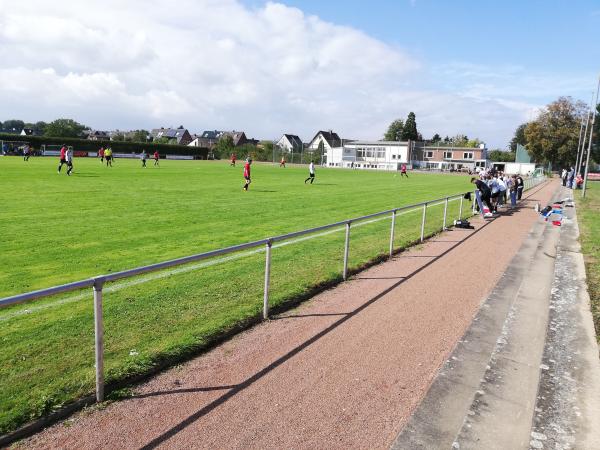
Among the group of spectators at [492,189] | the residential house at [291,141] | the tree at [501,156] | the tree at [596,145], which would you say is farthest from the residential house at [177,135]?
the group of spectators at [492,189]

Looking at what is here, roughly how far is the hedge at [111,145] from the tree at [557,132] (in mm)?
52751

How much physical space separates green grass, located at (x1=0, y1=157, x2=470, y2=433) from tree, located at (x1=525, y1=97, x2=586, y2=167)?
218ft

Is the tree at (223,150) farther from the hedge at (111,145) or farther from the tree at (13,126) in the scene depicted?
the tree at (13,126)

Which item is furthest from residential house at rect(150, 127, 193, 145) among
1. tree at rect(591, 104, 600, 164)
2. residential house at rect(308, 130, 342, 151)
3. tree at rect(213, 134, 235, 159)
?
tree at rect(591, 104, 600, 164)

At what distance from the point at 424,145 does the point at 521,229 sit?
282 ft

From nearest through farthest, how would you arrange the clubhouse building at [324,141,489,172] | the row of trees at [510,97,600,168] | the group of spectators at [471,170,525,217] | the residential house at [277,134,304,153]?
the group of spectators at [471,170,525,217]
the row of trees at [510,97,600,168]
the clubhouse building at [324,141,489,172]
the residential house at [277,134,304,153]

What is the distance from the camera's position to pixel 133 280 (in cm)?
724

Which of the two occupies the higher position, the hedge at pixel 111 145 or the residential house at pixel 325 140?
the residential house at pixel 325 140

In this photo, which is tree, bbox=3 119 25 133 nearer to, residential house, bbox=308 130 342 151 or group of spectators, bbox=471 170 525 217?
residential house, bbox=308 130 342 151

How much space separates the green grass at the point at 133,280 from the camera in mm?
4590

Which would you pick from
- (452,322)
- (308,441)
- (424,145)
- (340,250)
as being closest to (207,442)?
(308,441)

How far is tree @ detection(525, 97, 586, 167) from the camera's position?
237 ft

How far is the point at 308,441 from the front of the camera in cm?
358

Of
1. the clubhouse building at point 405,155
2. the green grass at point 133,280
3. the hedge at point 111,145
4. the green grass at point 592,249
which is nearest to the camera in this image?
the green grass at point 133,280
